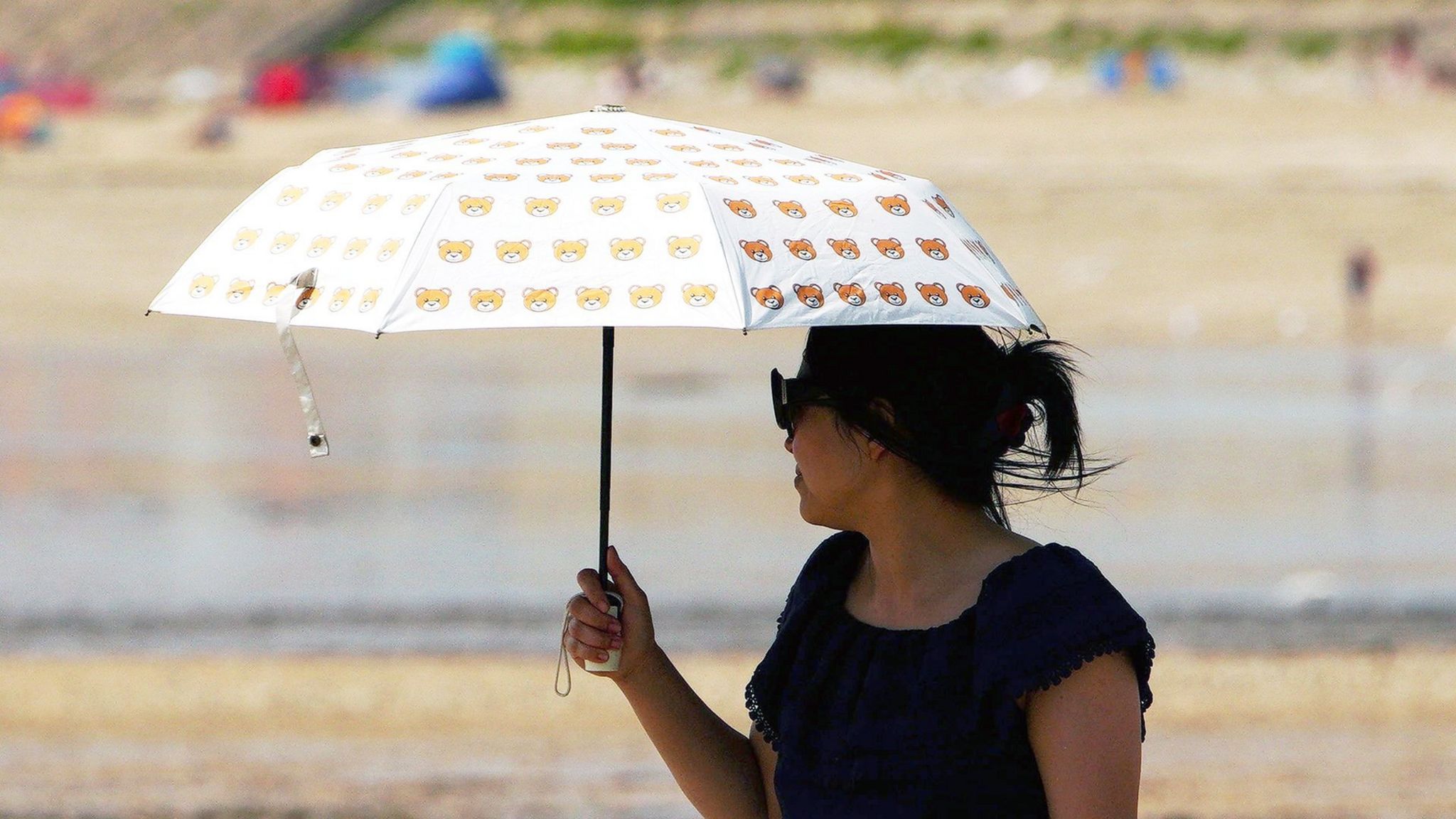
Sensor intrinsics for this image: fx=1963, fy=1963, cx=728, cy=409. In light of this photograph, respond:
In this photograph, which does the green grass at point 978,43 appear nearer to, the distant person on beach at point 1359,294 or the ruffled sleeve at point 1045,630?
the distant person on beach at point 1359,294

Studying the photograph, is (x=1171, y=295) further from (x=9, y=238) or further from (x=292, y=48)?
(x=292, y=48)

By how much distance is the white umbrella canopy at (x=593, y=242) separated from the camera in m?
1.98

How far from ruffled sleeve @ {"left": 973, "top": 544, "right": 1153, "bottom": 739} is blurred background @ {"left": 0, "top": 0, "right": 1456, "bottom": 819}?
63 centimetres

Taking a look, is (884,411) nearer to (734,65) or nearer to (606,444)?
(606,444)

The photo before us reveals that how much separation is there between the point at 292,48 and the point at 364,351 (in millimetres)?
34599

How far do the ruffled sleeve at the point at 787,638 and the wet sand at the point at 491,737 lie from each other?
11.4 feet

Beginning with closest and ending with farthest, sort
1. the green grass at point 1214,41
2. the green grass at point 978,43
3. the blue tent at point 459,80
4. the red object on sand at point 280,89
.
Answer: the blue tent at point 459,80 < the red object on sand at point 280,89 < the green grass at point 1214,41 < the green grass at point 978,43

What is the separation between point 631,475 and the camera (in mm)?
12227

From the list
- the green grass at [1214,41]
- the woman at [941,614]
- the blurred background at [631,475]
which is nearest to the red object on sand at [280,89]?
the blurred background at [631,475]

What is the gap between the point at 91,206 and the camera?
2289 cm

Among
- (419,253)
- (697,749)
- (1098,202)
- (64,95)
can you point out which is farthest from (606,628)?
(64,95)

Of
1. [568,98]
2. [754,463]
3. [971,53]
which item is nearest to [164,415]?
[754,463]

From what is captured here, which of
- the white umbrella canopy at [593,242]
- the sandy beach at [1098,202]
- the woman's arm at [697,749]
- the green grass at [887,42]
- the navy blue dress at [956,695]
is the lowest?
the green grass at [887,42]

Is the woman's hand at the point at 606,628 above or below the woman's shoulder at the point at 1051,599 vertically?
below
